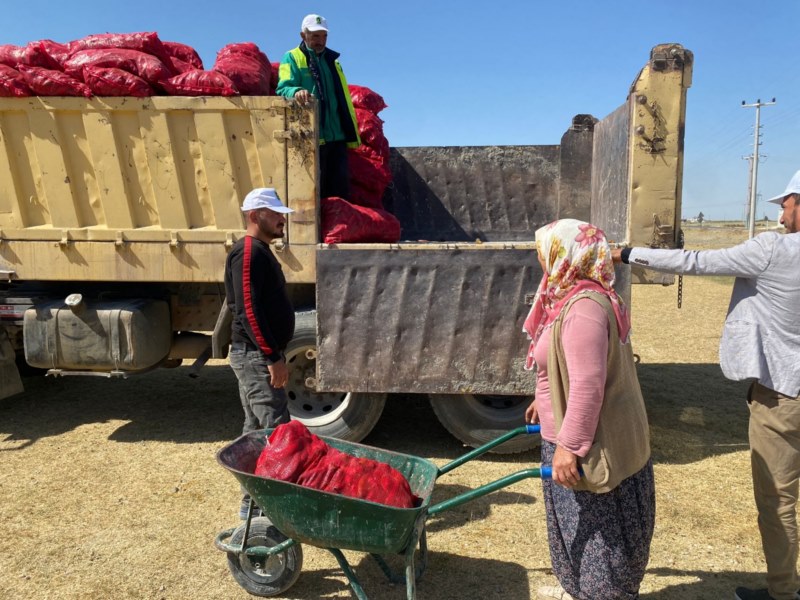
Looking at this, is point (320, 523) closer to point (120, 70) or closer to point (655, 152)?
point (655, 152)

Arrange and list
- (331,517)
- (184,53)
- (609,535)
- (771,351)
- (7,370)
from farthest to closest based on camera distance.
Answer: (7,370) < (184,53) < (771,351) < (331,517) < (609,535)

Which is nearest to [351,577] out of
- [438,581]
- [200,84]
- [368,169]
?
[438,581]

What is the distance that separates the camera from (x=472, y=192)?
634cm

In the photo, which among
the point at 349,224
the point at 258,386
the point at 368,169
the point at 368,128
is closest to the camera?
the point at 258,386

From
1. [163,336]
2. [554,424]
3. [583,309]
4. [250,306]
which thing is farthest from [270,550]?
[163,336]

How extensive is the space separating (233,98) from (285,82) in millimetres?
414

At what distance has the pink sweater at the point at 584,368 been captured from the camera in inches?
80.3

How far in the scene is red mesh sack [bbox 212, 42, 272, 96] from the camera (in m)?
4.30

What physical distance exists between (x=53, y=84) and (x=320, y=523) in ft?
12.2

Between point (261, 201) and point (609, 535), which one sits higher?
point (261, 201)

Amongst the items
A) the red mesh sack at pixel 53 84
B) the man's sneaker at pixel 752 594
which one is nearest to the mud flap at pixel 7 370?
the red mesh sack at pixel 53 84

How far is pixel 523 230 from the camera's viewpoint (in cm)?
624

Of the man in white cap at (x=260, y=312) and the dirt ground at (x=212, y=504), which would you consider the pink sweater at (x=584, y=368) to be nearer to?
the dirt ground at (x=212, y=504)

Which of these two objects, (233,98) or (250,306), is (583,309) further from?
(233,98)
